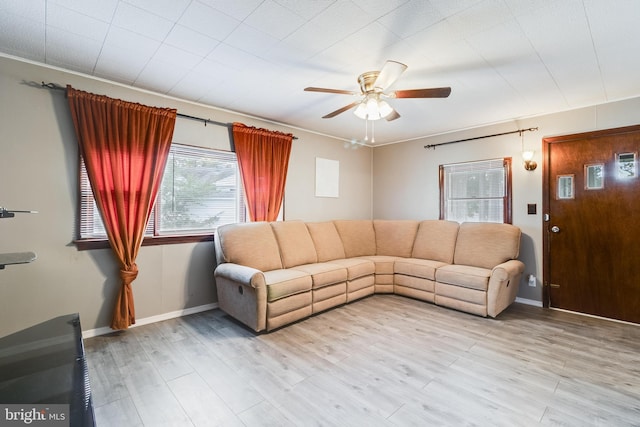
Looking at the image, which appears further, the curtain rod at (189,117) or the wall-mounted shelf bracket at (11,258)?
the curtain rod at (189,117)

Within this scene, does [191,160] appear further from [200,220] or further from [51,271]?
[51,271]

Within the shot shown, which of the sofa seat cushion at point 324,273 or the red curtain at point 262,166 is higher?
the red curtain at point 262,166

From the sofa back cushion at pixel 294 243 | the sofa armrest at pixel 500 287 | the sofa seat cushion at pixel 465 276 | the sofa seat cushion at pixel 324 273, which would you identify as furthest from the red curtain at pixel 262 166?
the sofa armrest at pixel 500 287

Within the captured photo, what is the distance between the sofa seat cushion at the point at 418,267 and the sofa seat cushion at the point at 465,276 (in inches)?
4.0

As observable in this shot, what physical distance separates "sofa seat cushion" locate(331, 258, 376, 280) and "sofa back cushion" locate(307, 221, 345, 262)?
15 cm

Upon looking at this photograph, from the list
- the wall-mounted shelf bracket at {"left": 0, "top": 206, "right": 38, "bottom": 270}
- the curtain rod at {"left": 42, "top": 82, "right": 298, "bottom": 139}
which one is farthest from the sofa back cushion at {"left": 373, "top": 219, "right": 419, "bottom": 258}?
the wall-mounted shelf bracket at {"left": 0, "top": 206, "right": 38, "bottom": 270}

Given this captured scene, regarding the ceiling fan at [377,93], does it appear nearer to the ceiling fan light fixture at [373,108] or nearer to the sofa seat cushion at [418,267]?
the ceiling fan light fixture at [373,108]

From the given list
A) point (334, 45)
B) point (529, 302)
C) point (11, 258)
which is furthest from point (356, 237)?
point (11, 258)

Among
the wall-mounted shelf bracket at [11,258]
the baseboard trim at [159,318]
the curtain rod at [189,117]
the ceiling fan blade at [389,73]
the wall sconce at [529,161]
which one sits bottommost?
the baseboard trim at [159,318]

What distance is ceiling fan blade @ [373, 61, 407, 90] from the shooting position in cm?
198

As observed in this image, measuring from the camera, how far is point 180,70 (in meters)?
2.58

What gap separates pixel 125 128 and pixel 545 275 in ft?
16.9

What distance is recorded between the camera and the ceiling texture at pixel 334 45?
1.76 meters

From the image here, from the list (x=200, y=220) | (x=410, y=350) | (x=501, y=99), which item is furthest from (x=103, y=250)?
(x=501, y=99)
